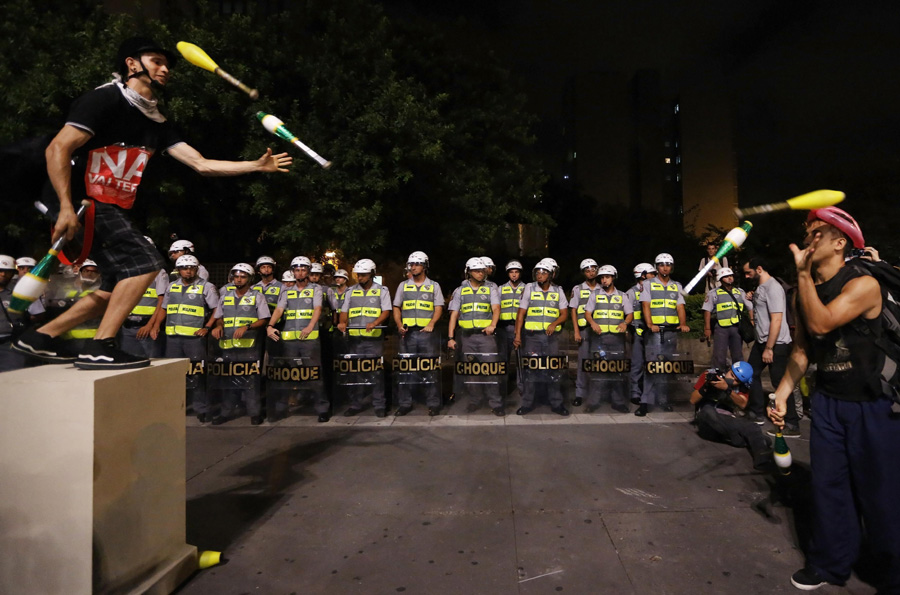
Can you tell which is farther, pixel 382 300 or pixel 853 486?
pixel 382 300

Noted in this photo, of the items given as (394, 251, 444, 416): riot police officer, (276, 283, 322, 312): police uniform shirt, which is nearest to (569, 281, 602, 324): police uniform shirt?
(394, 251, 444, 416): riot police officer

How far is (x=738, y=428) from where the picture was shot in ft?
19.2

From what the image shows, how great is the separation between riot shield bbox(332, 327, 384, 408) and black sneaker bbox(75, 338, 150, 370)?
461 cm

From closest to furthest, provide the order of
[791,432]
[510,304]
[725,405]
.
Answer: [725,405], [791,432], [510,304]

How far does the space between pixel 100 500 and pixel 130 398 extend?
509 mm

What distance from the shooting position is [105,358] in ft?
10.2

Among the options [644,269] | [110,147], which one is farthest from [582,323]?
[110,147]

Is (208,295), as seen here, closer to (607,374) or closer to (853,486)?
(607,374)

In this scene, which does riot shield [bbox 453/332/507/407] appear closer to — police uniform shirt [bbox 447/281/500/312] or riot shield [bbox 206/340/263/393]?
police uniform shirt [bbox 447/281/500/312]

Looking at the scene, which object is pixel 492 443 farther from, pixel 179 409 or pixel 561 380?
pixel 179 409

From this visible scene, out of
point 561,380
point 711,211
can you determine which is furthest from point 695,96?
point 561,380

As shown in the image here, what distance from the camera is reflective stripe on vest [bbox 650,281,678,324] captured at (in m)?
8.10

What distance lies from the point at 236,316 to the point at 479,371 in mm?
3452

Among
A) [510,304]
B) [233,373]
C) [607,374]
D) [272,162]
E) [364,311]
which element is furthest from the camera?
[510,304]
